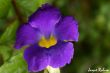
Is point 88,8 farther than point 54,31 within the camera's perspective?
Yes

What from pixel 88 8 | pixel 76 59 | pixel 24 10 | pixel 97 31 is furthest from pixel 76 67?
pixel 24 10

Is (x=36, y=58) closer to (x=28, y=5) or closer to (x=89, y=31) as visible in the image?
(x=28, y=5)

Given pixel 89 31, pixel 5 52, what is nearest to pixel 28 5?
pixel 5 52

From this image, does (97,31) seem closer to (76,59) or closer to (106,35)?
(106,35)

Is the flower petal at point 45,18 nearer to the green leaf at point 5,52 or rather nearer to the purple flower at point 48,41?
the purple flower at point 48,41

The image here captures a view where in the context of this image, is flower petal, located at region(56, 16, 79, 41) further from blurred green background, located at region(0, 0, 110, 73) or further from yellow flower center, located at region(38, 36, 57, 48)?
blurred green background, located at region(0, 0, 110, 73)

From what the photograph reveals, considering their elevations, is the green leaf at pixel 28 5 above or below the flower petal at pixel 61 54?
above

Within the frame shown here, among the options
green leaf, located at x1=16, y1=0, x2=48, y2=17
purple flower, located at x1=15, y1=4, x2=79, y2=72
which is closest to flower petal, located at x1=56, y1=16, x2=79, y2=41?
purple flower, located at x1=15, y1=4, x2=79, y2=72

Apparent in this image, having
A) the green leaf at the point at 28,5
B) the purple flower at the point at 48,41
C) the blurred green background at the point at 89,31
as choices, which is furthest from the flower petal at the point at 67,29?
the blurred green background at the point at 89,31
